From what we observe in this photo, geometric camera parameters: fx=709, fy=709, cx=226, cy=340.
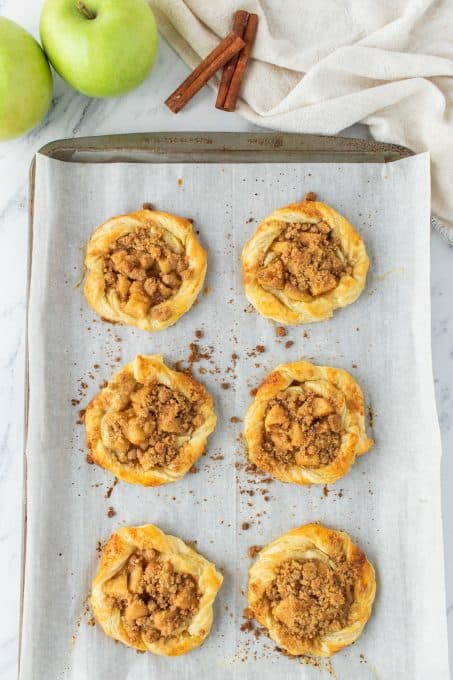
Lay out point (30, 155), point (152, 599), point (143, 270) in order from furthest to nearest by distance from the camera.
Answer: point (30, 155) → point (143, 270) → point (152, 599)

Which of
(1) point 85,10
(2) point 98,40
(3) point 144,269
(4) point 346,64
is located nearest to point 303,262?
(3) point 144,269

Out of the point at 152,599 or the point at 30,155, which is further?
the point at 30,155

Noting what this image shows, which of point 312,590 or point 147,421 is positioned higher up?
point 147,421

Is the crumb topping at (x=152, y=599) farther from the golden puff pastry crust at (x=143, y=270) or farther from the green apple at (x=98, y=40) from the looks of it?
the green apple at (x=98, y=40)

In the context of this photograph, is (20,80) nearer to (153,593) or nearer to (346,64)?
(346,64)

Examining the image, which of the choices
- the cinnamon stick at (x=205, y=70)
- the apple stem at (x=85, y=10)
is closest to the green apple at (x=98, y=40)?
the apple stem at (x=85, y=10)

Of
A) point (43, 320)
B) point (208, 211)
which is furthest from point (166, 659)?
point (208, 211)

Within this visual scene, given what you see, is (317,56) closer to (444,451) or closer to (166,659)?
(444,451)
